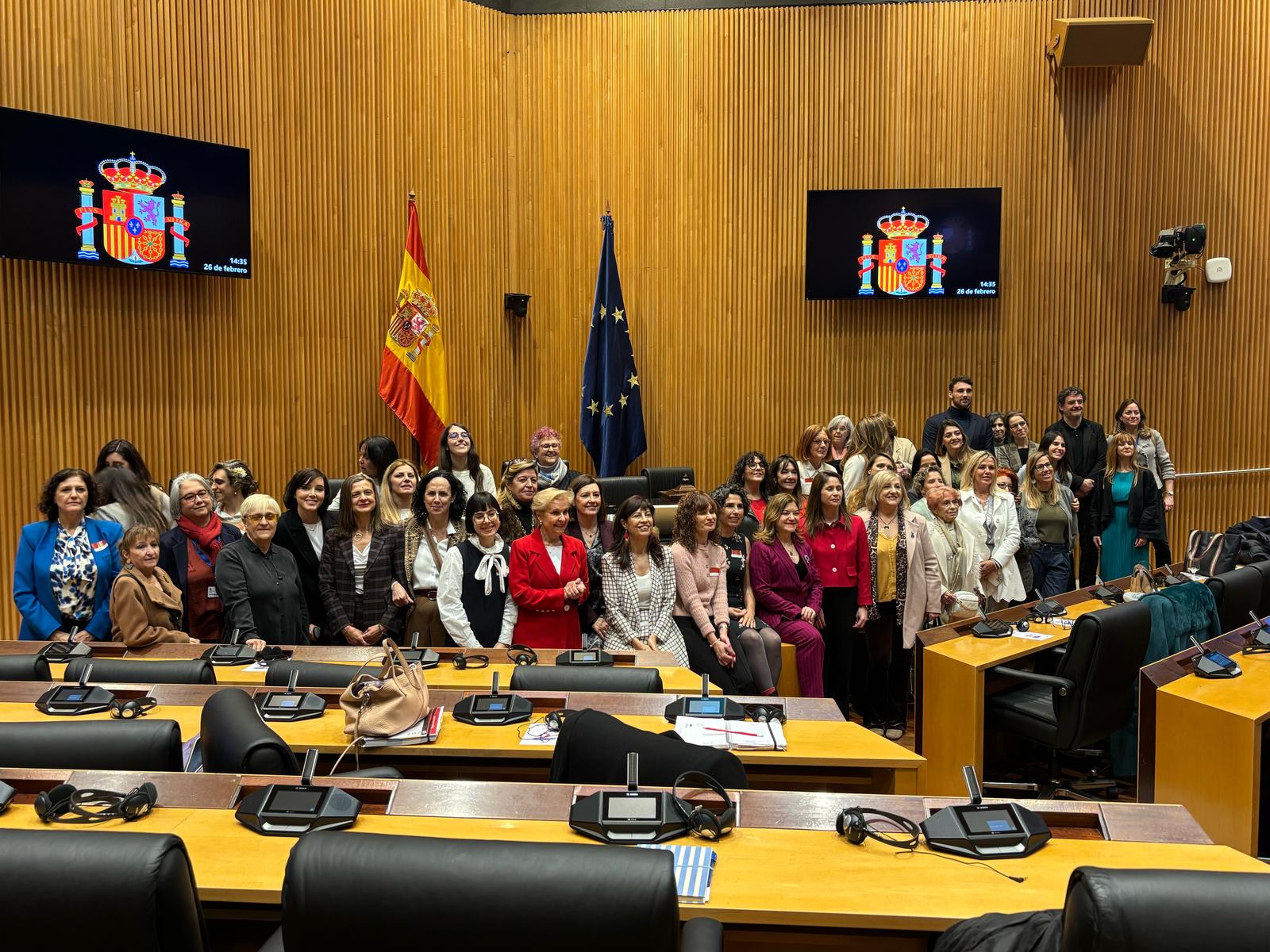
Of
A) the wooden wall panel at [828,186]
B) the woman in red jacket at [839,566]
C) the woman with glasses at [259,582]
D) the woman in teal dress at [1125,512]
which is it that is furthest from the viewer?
the wooden wall panel at [828,186]

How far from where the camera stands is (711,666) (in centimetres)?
552

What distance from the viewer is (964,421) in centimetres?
902

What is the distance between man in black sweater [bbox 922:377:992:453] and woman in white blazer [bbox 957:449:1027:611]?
2298mm

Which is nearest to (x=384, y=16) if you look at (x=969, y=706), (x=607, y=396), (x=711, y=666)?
(x=607, y=396)

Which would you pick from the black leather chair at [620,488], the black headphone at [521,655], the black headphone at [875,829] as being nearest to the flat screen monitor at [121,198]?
the black leather chair at [620,488]

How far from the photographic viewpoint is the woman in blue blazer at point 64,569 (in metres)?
5.11

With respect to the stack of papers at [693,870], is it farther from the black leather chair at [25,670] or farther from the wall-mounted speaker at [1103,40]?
the wall-mounted speaker at [1103,40]

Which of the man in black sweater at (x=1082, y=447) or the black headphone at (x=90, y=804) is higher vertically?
the man in black sweater at (x=1082, y=447)

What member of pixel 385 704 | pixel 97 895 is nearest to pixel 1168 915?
pixel 97 895

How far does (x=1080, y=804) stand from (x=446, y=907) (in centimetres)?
184

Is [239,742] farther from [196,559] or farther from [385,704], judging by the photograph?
[196,559]

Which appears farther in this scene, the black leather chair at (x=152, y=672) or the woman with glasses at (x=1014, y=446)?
the woman with glasses at (x=1014, y=446)

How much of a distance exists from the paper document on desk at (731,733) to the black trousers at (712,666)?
1.95 metres

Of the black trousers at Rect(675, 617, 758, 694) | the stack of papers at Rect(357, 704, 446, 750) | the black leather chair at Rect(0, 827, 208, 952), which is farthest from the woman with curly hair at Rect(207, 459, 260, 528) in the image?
the black leather chair at Rect(0, 827, 208, 952)
